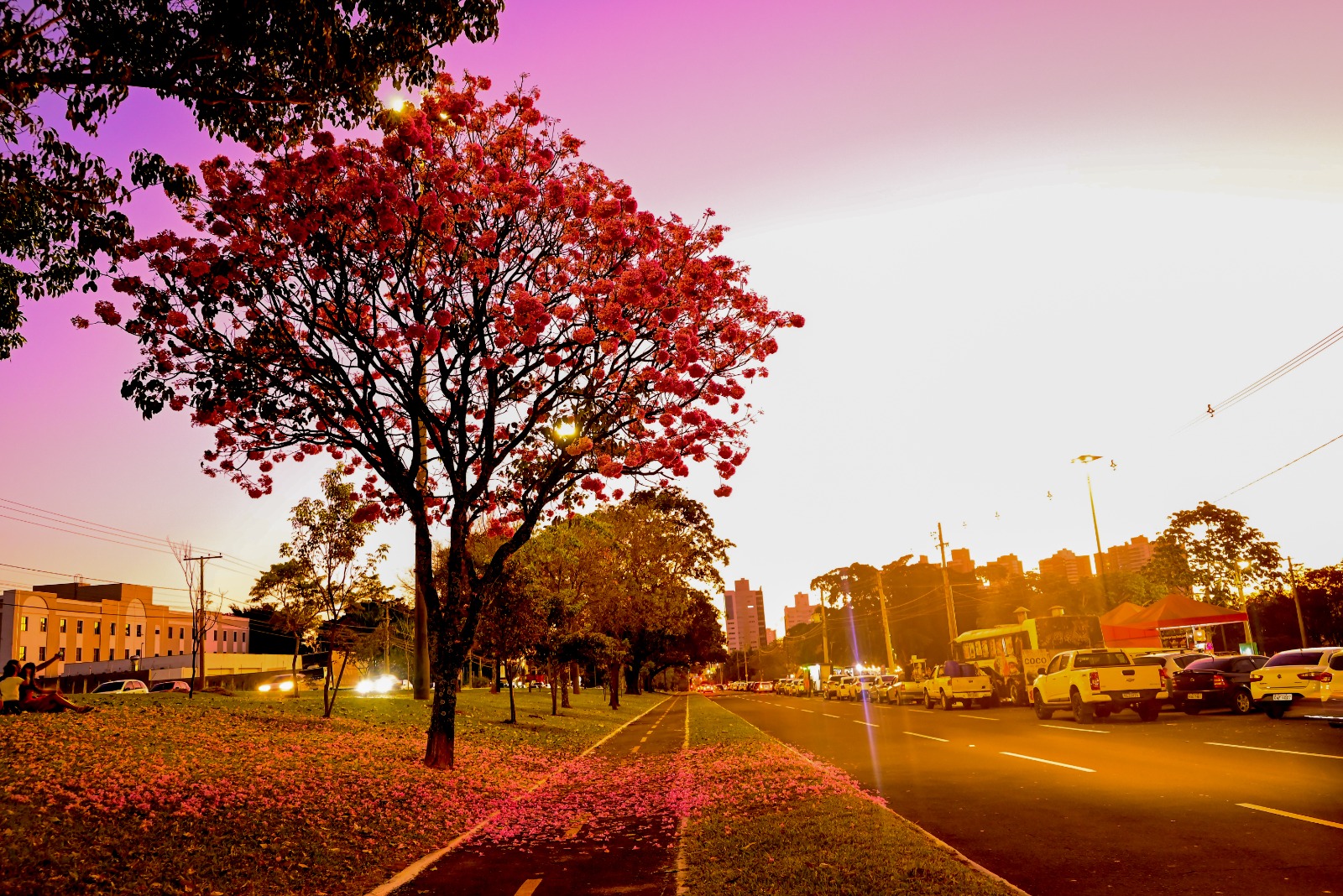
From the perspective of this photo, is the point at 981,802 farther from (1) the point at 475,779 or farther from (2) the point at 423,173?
(2) the point at 423,173

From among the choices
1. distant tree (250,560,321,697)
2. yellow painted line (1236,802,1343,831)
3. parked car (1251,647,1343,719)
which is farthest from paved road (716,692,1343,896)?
distant tree (250,560,321,697)

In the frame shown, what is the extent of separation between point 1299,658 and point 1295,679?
34.6 inches

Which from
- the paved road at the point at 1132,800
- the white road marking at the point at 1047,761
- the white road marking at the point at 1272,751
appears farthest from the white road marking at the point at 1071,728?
the white road marking at the point at 1047,761

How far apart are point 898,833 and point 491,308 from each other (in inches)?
390

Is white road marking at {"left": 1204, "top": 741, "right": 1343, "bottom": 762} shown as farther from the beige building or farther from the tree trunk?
the beige building

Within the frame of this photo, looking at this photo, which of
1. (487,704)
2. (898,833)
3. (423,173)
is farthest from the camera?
(487,704)

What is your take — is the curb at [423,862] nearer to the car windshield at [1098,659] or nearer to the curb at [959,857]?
the curb at [959,857]

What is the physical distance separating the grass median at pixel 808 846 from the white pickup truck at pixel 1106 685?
13800 mm

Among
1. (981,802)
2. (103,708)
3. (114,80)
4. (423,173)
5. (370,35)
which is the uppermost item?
(423,173)

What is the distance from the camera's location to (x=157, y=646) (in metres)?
95.2

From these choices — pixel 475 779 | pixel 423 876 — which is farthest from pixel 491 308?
pixel 423 876

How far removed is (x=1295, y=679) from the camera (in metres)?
21.3

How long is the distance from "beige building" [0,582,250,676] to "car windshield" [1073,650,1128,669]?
2516 inches

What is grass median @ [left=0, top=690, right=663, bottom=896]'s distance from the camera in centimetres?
715
